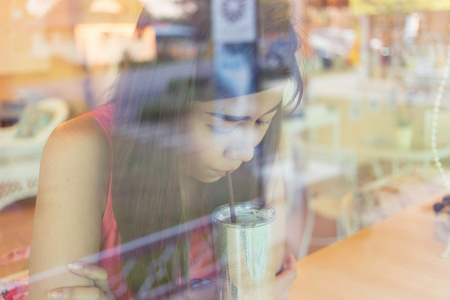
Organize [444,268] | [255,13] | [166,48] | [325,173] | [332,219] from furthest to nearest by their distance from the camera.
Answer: [325,173], [332,219], [444,268], [255,13], [166,48]

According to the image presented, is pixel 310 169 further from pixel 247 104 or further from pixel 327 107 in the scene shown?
pixel 247 104

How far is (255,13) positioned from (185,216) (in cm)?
30

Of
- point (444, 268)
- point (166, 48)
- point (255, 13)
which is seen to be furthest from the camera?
point (444, 268)

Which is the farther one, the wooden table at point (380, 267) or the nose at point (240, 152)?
the wooden table at point (380, 267)

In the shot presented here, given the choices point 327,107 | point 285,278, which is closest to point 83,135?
point 285,278

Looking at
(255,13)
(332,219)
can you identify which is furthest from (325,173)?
(255,13)

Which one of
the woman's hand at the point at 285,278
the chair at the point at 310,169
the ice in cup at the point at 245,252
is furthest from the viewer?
the chair at the point at 310,169

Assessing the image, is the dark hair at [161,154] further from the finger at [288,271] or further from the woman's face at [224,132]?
the finger at [288,271]

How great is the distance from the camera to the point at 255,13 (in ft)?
2.02

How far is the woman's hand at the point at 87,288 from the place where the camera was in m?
0.52

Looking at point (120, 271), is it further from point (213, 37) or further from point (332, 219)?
point (332, 219)

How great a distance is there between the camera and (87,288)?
0.52 m

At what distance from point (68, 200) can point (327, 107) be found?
3.89 metres

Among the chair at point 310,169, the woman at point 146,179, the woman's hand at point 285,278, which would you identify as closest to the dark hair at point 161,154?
the woman at point 146,179
